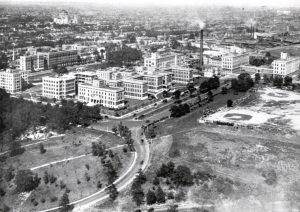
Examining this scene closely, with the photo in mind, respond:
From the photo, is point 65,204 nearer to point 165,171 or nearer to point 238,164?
point 165,171

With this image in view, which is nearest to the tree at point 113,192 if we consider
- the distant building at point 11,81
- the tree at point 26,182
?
the tree at point 26,182

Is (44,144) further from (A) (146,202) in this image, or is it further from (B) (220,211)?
(B) (220,211)

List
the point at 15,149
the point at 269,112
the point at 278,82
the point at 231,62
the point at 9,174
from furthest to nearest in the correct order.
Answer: the point at 231,62 < the point at 278,82 < the point at 269,112 < the point at 15,149 < the point at 9,174

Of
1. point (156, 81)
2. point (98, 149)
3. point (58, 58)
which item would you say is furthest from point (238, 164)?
point (58, 58)

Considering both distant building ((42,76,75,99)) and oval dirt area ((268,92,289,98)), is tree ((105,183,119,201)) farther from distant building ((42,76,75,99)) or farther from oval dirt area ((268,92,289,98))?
oval dirt area ((268,92,289,98))

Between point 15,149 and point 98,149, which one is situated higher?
point 98,149

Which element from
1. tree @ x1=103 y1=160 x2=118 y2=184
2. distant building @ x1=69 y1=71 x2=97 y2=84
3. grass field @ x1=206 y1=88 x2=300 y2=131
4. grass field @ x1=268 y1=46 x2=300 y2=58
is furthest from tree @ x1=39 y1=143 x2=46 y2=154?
grass field @ x1=268 y1=46 x2=300 y2=58
